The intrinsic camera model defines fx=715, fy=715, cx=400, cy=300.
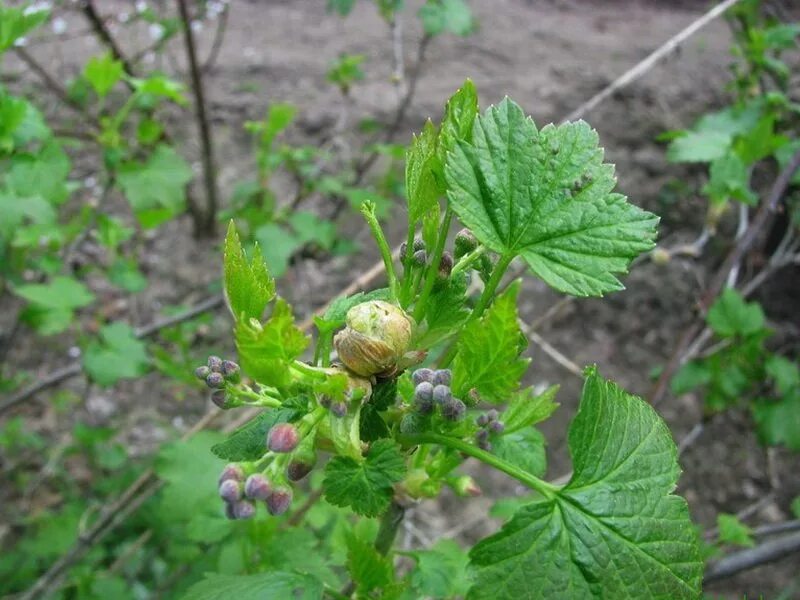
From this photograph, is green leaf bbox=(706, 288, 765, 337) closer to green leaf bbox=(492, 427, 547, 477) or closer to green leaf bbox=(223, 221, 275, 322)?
green leaf bbox=(492, 427, 547, 477)

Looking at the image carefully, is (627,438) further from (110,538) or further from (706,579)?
(110,538)

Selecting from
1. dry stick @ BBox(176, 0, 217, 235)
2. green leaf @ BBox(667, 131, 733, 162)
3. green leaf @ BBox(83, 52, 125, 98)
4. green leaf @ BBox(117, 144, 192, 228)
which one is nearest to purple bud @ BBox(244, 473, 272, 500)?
green leaf @ BBox(117, 144, 192, 228)

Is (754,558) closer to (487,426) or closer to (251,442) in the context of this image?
(487,426)

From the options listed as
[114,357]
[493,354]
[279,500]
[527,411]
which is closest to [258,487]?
[279,500]

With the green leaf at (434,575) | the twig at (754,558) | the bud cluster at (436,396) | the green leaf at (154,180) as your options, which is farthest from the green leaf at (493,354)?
the green leaf at (154,180)

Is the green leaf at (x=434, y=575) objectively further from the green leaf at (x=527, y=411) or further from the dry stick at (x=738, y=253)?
the dry stick at (x=738, y=253)

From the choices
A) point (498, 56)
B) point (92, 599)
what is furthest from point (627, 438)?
point (498, 56)
